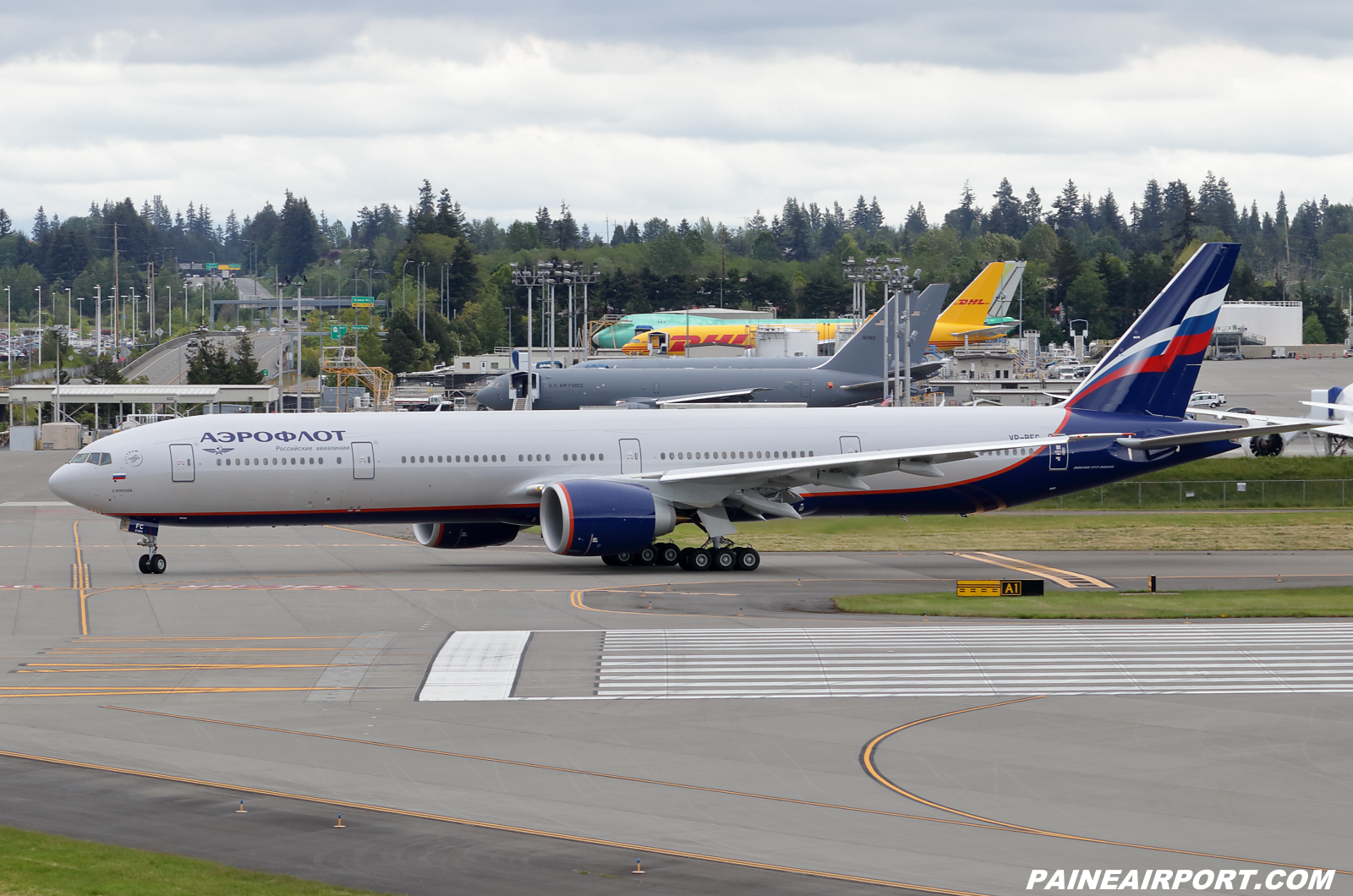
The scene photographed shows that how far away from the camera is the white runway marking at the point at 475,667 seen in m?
26.1

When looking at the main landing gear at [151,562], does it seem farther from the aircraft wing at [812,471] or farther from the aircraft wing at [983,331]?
the aircraft wing at [983,331]

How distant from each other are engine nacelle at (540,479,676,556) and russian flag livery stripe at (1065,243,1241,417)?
52.7ft

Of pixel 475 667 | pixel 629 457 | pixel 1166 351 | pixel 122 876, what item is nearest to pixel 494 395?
pixel 629 457

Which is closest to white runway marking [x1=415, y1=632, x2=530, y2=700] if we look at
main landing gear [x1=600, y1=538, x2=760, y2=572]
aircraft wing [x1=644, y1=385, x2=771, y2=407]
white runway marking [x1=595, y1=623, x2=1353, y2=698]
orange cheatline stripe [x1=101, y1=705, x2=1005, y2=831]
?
white runway marking [x1=595, y1=623, x2=1353, y2=698]

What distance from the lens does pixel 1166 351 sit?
48406 mm

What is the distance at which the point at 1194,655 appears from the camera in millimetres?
29859

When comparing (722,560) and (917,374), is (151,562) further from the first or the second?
(917,374)

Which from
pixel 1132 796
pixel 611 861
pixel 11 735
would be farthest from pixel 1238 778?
pixel 11 735

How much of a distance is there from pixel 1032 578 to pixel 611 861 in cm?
2871

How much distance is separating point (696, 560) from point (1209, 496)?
3226 centimetres

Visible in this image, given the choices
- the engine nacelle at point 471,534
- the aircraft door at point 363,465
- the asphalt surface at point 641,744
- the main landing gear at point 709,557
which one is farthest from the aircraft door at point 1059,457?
the aircraft door at point 363,465

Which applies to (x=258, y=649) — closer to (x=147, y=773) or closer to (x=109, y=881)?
(x=147, y=773)

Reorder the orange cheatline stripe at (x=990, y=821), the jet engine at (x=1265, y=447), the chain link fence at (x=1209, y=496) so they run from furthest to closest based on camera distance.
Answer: the jet engine at (x=1265, y=447) < the chain link fence at (x=1209, y=496) < the orange cheatline stripe at (x=990, y=821)

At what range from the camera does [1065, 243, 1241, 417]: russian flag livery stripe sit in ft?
158
